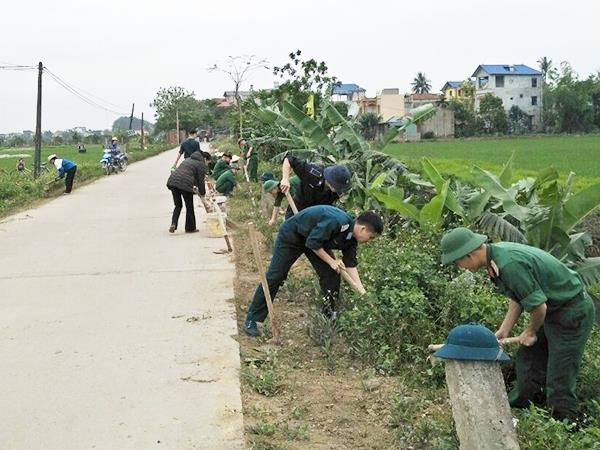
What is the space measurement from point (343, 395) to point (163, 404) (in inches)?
46.2

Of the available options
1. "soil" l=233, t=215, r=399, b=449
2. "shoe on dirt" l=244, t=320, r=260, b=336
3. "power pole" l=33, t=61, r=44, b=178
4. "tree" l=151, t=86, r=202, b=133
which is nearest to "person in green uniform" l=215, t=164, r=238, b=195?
"power pole" l=33, t=61, r=44, b=178

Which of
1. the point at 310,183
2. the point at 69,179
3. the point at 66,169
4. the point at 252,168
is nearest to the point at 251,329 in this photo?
the point at 310,183

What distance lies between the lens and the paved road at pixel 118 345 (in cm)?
425

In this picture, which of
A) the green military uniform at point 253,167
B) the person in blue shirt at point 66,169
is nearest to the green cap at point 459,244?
the green military uniform at point 253,167

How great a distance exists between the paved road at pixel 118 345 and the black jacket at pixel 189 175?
797 millimetres

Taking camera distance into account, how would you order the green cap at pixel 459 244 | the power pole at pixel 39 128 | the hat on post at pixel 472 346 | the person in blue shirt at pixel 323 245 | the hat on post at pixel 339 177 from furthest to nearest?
the power pole at pixel 39 128, the hat on post at pixel 339 177, the person in blue shirt at pixel 323 245, the green cap at pixel 459 244, the hat on post at pixel 472 346

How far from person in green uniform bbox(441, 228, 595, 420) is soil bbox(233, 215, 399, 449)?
0.93 m

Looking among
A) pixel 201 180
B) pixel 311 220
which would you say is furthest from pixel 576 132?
pixel 311 220

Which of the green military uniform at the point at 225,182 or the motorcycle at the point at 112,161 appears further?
the motorcycle at the point at 112,161

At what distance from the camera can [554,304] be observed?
4184 mm

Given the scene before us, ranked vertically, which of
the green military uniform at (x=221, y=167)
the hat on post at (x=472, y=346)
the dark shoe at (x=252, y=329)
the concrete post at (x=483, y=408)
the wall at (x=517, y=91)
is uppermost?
the wall at (x=517, y=91)

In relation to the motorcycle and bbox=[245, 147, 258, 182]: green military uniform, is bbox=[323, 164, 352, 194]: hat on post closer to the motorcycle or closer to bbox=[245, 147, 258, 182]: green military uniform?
bbox=[245, 147, 258, 182]: green military uniform

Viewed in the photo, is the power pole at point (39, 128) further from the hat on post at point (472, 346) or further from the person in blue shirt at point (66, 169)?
the hat on post at point (472, 346)

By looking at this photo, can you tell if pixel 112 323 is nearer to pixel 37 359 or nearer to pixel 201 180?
A: pixel 37 359
